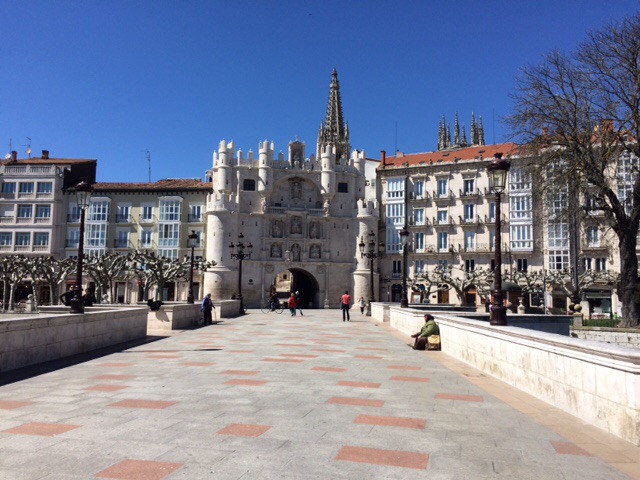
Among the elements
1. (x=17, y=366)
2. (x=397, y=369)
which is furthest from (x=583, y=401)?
(x=17, y=366)

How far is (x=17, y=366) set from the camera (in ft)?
32.4

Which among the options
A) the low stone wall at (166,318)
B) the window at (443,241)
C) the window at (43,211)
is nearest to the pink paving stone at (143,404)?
the low stone wall at (166,318)

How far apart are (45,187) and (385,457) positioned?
200 ft

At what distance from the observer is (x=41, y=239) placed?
5588 centimetres

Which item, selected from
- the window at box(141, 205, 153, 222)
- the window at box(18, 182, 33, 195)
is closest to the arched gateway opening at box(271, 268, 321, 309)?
the window at box(141, 205, 153, 222)

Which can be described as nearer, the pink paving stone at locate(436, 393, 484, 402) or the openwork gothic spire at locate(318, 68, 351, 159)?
the pink paving stone at locate(436, 393, 484, 402)

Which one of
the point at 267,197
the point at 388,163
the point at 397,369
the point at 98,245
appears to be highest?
the point at 388,163

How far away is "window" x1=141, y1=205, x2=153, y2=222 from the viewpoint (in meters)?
59.5

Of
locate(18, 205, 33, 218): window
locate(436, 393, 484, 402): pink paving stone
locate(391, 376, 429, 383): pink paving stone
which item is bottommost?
locate(391, 376, 429, 383): pink paving stone

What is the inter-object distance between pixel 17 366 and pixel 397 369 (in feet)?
25.3

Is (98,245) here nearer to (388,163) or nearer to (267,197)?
(267,197)

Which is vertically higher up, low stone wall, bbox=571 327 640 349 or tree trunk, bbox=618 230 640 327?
tree trunk, bbox=618 230 640 327

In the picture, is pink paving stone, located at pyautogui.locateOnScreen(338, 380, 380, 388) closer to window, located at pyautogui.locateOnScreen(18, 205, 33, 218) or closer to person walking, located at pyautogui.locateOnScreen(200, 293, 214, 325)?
person walking, located at pyautogui.locateOnScreen(200, 293, 214, 325)

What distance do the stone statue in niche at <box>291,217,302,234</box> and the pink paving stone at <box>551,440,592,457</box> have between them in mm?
55633
